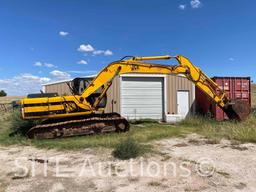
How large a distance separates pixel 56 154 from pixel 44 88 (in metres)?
12.3

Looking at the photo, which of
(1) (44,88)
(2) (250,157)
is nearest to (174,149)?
(2) (250,157)

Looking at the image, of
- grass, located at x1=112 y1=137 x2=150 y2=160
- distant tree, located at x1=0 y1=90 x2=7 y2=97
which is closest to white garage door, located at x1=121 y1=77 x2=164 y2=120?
grass, located at x1=112 y1=137 x2=150 y2=160

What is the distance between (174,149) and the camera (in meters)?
7.72

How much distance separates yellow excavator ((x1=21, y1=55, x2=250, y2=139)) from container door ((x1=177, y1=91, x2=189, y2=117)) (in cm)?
516

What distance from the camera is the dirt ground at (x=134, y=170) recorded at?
491 centimetres

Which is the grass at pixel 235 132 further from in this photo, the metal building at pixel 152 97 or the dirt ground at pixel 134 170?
the metal building at pixel 152 97

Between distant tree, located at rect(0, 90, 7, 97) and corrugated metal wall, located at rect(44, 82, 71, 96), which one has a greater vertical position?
distant tree, located at rect(0, 90, 7, 97)

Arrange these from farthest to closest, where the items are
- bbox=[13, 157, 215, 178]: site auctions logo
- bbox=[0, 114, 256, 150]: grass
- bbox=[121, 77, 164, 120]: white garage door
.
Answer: bbox=[121, 77, 164, 120]: white garage door → bbox=[0, 114, 256, 150]: grass → bbox=[13, 157, 215, 178]: site auctions logo

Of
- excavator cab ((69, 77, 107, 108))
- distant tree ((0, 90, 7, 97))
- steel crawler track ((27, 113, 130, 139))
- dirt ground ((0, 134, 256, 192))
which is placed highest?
distant tree ((0, 90, 7, 97))

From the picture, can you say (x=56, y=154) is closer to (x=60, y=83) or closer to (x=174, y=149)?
(x=174, y=149)

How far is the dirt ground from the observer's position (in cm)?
491

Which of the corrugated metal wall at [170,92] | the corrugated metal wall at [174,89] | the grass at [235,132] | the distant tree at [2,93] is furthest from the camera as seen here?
the distant tree at [2,93]

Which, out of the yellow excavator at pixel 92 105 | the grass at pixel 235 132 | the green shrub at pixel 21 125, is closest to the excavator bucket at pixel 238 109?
the yellow excavator at pixel 92 105

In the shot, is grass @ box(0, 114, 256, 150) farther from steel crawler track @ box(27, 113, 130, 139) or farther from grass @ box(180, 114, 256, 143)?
steel crawler track @ box(27, 113, 130, 139)
